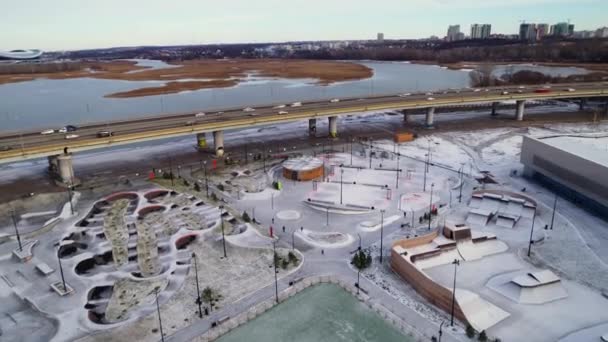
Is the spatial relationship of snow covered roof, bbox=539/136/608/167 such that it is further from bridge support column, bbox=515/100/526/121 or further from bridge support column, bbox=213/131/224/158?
bridge support column, bbox=213/131/224/158

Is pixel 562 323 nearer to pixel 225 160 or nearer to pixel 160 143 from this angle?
pixel 225 160

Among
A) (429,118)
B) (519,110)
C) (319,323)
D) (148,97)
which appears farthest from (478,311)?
(148,97)

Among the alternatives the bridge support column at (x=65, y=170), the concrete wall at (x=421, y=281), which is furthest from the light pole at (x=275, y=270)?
the bridge support column at (x=65, y=170)

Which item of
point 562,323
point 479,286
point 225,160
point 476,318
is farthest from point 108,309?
point 225,160

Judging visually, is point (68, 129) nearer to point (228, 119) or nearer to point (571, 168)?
point (228, 119)

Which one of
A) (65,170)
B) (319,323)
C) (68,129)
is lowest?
(319,323)

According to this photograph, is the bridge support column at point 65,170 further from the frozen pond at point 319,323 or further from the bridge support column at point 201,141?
the frozen pond at point 319,323
